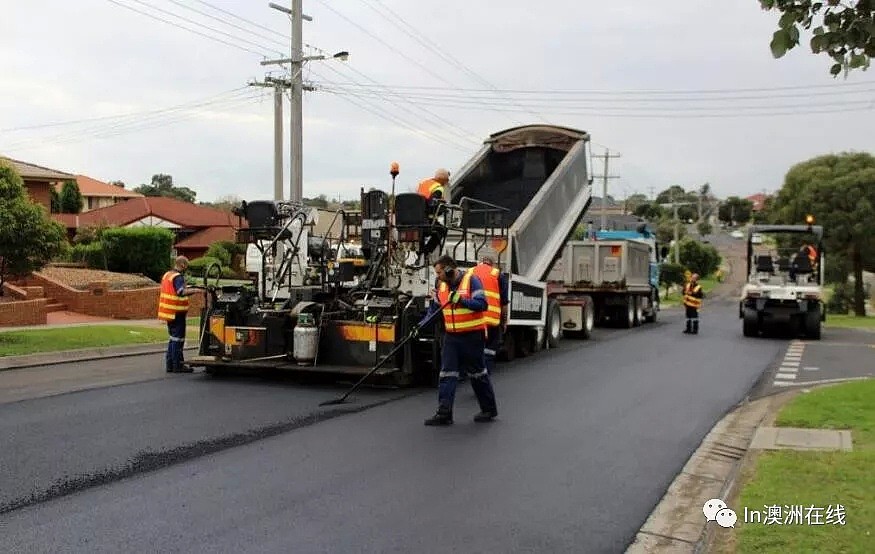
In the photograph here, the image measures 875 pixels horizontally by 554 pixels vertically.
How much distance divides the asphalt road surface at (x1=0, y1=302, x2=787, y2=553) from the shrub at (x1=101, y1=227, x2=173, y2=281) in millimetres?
16756

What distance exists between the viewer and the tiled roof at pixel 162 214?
5009 cm

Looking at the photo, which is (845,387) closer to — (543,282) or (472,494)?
(543,282)

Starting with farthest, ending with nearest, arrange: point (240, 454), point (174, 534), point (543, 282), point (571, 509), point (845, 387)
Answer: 1. point (543, 282)
2. point (845, 387)
3. point (240, 454)
4. point (571, 509)
5. point (174, 534)

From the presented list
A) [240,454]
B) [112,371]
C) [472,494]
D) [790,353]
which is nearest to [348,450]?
[240,454]

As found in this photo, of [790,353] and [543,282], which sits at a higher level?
[543,282]

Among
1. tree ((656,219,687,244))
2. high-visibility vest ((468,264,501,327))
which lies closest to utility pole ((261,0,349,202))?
high-visibility vest ((468,264,501,327))

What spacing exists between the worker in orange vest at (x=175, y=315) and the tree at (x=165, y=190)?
266 ft

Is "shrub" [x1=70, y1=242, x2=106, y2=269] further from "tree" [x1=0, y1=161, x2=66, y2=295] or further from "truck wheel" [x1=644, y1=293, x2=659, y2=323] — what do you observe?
"truck wheel" [x1=644, y1=293, x2=659, y2=323]

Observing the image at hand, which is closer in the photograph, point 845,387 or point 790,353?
point 845,387

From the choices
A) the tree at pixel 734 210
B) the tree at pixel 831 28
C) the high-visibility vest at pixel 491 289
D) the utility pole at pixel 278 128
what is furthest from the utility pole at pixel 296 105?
the tree at pixel 734 210

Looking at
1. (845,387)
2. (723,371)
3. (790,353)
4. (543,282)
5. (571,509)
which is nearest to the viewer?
(571,509)

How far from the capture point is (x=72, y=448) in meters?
7.68

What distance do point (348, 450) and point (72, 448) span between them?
7.62 ft

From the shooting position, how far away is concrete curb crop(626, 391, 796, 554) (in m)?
5.65
